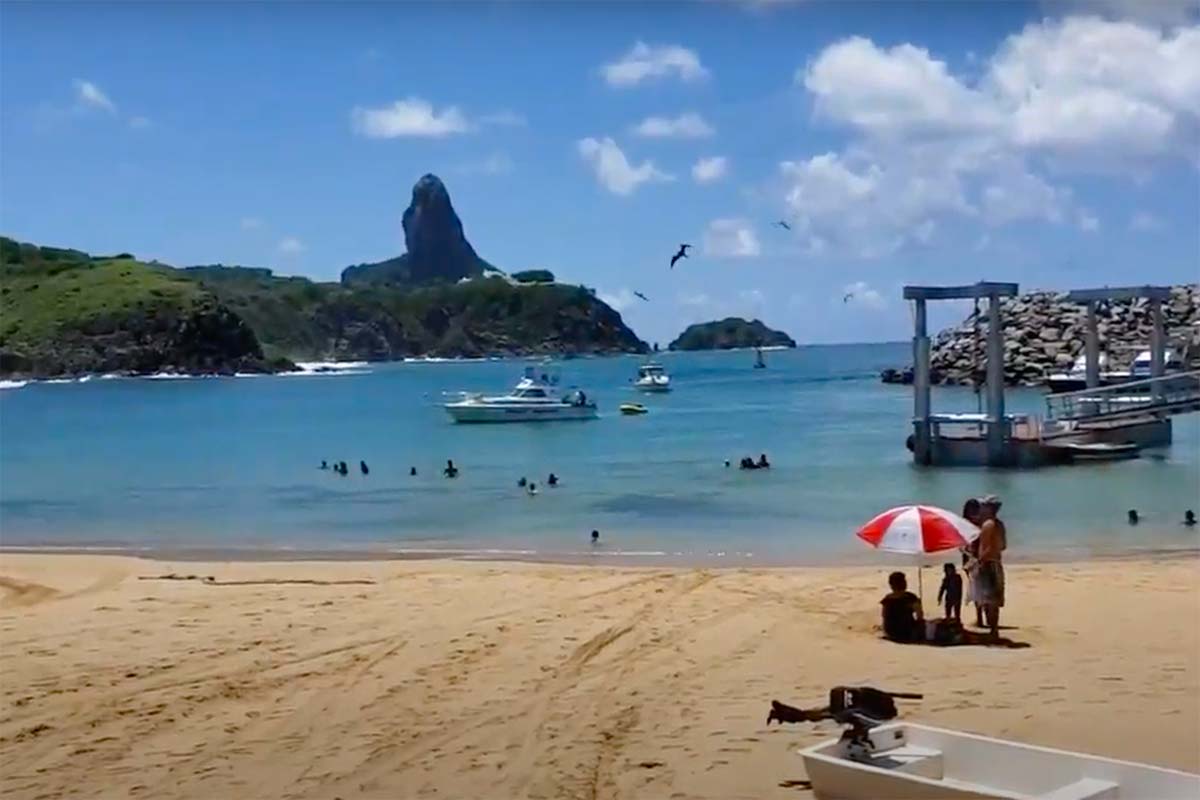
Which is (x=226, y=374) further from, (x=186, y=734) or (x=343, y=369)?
(x=186, y=734)

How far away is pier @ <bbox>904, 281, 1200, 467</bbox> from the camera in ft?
126

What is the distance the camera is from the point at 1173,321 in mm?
76625

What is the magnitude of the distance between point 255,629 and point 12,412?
3352 inches

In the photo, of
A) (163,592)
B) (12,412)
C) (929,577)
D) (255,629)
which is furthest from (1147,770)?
(12,412)

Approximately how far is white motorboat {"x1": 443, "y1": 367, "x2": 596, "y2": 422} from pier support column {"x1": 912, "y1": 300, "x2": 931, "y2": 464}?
2738 cm

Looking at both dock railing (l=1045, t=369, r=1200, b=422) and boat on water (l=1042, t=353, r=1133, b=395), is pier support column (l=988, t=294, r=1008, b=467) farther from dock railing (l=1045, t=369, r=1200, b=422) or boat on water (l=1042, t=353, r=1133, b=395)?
boat on water (l=1042, t=353, r=1133, b=395)

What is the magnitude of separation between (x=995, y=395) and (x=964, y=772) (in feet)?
101

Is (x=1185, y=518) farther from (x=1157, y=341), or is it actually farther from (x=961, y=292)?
(x=1157, y=341)

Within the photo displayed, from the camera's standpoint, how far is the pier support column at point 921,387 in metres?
39.6

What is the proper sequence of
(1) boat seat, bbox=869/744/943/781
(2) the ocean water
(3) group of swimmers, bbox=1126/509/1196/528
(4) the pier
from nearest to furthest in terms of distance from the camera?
(1) boat seat, bbox=869/744/943/781
(3) group of swimmers, bbox=1126/509/1196/528
(2) the ocean water
(4) the pier

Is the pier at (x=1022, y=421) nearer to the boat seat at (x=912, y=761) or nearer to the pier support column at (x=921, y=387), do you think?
the pier support column at (x=921, y=387)

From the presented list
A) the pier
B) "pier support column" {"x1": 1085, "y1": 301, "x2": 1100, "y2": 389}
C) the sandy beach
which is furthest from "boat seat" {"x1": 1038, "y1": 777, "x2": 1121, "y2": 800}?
"pier support column" {"x1": 1085, "y1": 301, "x2": 1100, "y2": 389}

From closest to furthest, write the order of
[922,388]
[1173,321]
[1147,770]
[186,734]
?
[1147,770] → [186,734] → [922,388] → [1173,321]

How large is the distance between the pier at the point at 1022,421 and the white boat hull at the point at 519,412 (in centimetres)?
2536
